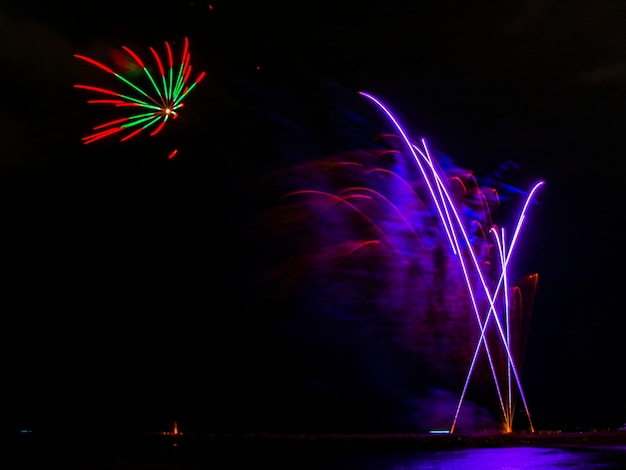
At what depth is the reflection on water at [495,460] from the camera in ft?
32.4

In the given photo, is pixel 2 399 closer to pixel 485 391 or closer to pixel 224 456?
pixel 224 456

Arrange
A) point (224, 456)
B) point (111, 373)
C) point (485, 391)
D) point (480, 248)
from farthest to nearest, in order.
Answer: point (111, 373), point (485, 391), point (480, 248), point (224, 456)

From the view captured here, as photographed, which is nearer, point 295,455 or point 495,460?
point 495,460

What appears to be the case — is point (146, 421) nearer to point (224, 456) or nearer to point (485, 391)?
point (224, 456)

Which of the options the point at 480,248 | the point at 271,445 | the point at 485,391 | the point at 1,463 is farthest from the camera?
the point at 485,391

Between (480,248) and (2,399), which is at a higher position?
(480,248)

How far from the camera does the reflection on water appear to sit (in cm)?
987

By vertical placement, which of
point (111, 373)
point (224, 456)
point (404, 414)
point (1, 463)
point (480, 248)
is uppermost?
point (480, 248)

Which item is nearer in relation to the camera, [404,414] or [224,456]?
[224,456]

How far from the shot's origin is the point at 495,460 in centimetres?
1097

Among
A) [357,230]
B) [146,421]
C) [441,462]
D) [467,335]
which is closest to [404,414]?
[467,335]

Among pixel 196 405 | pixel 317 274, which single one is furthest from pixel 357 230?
pixel 196 405

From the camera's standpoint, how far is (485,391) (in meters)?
19.3

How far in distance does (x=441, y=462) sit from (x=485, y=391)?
9465 mm
